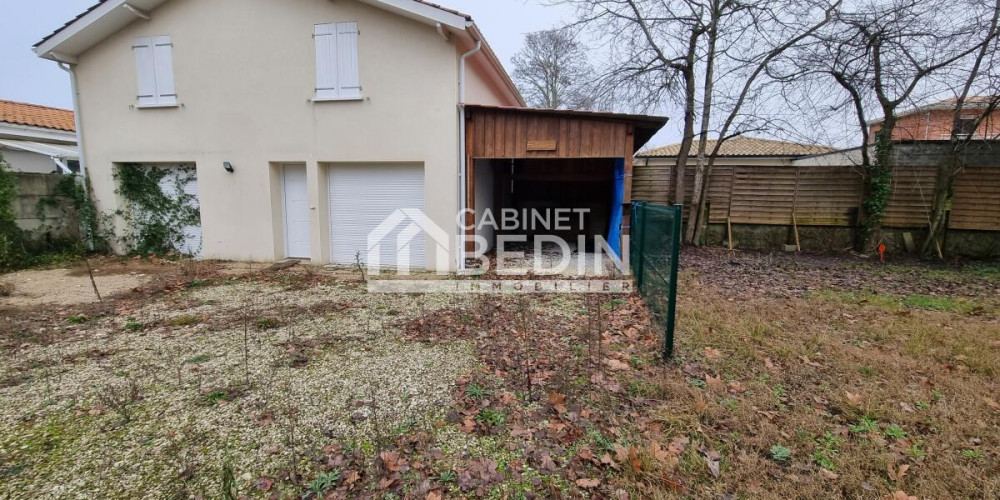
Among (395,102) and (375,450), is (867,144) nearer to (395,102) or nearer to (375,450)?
(395,102)

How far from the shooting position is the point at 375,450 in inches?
96.5

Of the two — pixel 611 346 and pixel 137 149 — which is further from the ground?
pixel 137 149

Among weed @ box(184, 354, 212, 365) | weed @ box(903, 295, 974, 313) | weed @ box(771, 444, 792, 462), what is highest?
weed @ box(903, 295, 974, 313)

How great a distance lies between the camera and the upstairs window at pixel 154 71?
797 centimetres

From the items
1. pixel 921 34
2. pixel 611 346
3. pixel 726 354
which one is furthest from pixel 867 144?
pixel 611 346

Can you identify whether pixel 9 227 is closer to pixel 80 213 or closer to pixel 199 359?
pixel 80 213

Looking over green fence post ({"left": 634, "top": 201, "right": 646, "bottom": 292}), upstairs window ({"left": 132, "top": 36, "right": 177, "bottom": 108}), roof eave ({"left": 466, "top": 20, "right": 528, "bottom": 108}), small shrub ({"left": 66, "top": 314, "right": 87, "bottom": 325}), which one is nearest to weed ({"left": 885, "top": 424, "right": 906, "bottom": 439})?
green fence post ({"left": 634, "top": 201, "right": 646, "bottom": 292})

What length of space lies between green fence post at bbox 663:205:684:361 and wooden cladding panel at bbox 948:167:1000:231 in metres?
10.1

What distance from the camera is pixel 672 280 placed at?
3551 mm

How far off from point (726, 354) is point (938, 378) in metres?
1.54

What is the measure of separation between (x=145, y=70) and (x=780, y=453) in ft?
37.8

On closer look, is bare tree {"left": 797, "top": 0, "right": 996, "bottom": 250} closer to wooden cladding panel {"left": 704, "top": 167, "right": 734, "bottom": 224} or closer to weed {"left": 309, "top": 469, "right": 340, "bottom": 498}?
wooden cladding panel {"left": 704, "top": 167, "right": 734, "bottom": 224}

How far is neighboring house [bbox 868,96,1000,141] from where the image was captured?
8188 mm

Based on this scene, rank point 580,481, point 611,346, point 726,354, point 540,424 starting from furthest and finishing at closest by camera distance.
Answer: point 611,346
point 726,354
point 540,424
point 580,481
